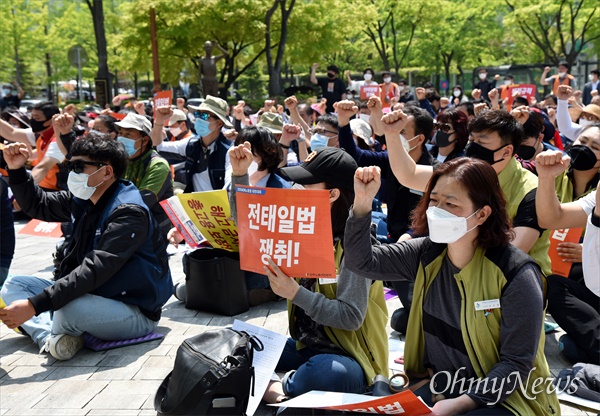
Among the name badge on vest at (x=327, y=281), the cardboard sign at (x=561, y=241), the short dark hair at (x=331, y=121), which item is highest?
the short dark hair at (x=331, y=121)

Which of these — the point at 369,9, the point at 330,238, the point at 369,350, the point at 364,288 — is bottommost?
the point at 369,350

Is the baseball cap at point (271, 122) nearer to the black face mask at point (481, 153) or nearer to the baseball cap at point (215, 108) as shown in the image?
the baseball cap at point (215, 108)

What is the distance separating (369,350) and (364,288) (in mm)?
361

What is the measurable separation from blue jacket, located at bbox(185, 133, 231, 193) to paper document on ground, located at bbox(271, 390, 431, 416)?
418 cm

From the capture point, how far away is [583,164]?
423cm

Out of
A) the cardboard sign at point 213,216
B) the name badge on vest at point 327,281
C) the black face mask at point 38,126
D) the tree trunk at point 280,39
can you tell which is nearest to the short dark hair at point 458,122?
the cardboard sign at point 213,216

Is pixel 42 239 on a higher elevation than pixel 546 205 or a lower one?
lower

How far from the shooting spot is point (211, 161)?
6977 mm

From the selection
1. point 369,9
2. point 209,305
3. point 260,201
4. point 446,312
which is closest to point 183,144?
point 209,305

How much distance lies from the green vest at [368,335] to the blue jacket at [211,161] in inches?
144

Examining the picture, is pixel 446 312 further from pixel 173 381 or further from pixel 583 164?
pixel 583 164

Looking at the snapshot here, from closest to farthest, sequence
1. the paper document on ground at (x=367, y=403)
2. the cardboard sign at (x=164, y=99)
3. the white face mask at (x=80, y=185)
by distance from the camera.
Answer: the paper document on ground at (x=367, y=403) < the white face mask at (x=80, y=185) < the cardboard sign at (x=164, y=99)

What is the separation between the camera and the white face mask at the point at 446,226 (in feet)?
8.97

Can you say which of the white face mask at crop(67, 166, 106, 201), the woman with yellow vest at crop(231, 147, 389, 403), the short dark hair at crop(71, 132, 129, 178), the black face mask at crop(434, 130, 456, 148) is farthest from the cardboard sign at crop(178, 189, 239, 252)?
the black face mask at crop(434, 130, 456, 148)
